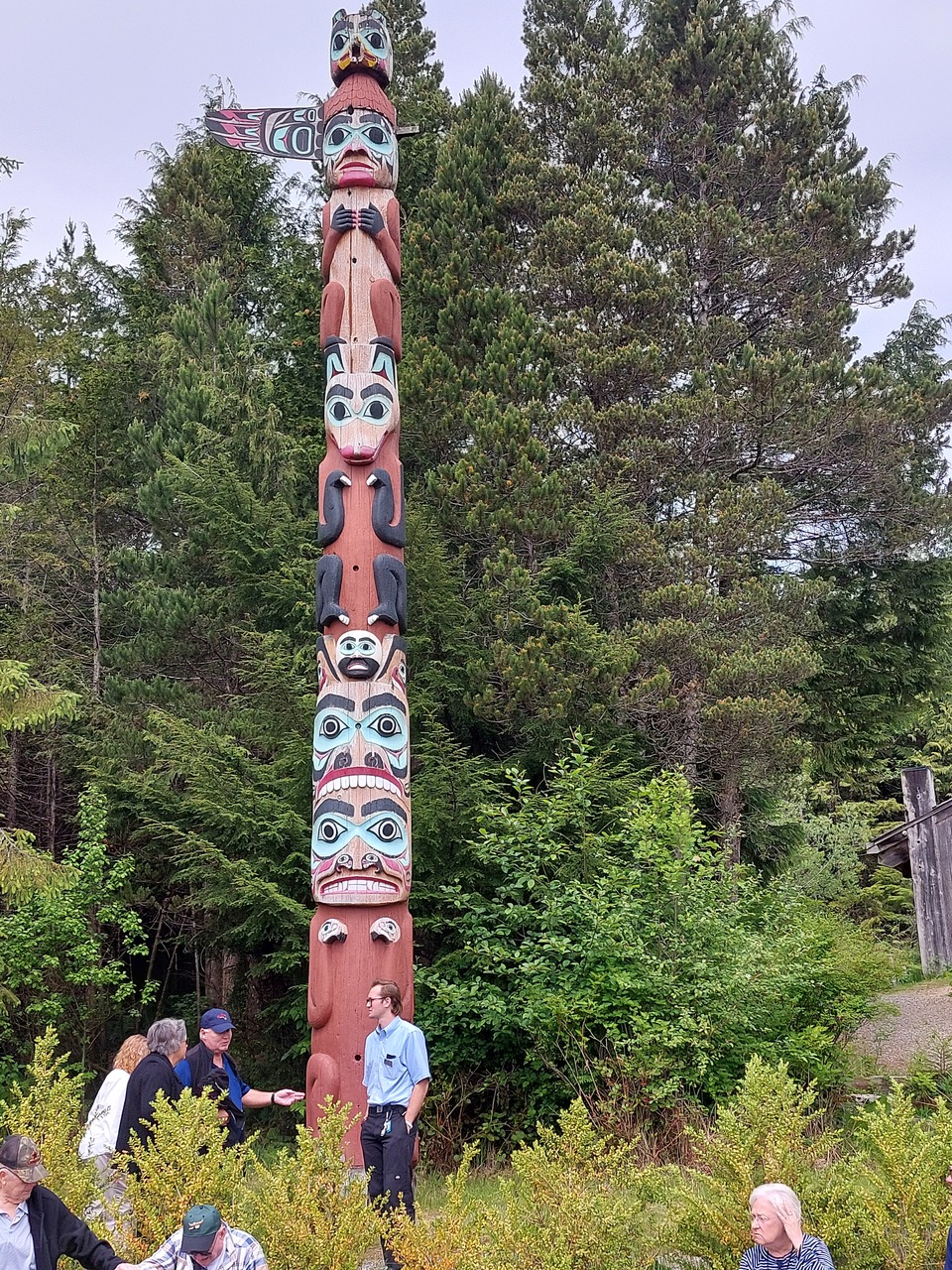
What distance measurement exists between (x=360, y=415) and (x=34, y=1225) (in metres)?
6.21

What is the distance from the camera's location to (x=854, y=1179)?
5051mm

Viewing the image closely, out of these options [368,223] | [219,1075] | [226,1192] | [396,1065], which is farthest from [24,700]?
[226,1192]

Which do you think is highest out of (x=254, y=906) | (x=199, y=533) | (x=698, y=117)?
(x=698, y=117)

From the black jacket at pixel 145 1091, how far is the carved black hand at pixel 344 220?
6833 millimetres

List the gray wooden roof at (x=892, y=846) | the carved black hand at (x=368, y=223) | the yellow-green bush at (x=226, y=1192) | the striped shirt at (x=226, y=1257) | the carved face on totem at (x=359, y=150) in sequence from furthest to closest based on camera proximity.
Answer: the gray wooden roof at (x=892, y=846) < the carved face on totem at (x=359, y=150) < the carved black hand at (x=368, y=223) < the yellow-green bush at (x=226, y=1192) < the striped shirt at (x=226, y=1257)

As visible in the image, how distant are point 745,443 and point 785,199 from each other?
11.5 ft

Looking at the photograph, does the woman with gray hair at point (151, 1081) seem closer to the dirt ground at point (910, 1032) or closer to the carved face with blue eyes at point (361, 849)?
the carved face with blue eyes at point (361, 849)

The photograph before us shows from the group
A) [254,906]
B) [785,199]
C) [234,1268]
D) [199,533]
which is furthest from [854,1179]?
[785,199]

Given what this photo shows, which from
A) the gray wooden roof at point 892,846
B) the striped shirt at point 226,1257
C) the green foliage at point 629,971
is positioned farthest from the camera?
the gray wooden roof at point 892,846

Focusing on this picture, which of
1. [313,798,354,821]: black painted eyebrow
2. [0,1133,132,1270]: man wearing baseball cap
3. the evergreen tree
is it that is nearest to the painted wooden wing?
the evergreen tree

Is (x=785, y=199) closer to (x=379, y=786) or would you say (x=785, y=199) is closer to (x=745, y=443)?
(x=745, y=443)

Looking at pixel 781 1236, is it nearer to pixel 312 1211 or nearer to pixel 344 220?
pixel 312 1211

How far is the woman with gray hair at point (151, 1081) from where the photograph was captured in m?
5.04

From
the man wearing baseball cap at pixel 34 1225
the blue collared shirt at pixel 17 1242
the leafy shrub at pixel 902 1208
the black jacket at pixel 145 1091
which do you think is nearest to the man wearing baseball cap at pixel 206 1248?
the man wearing baseball cap at pixel 34 1225
